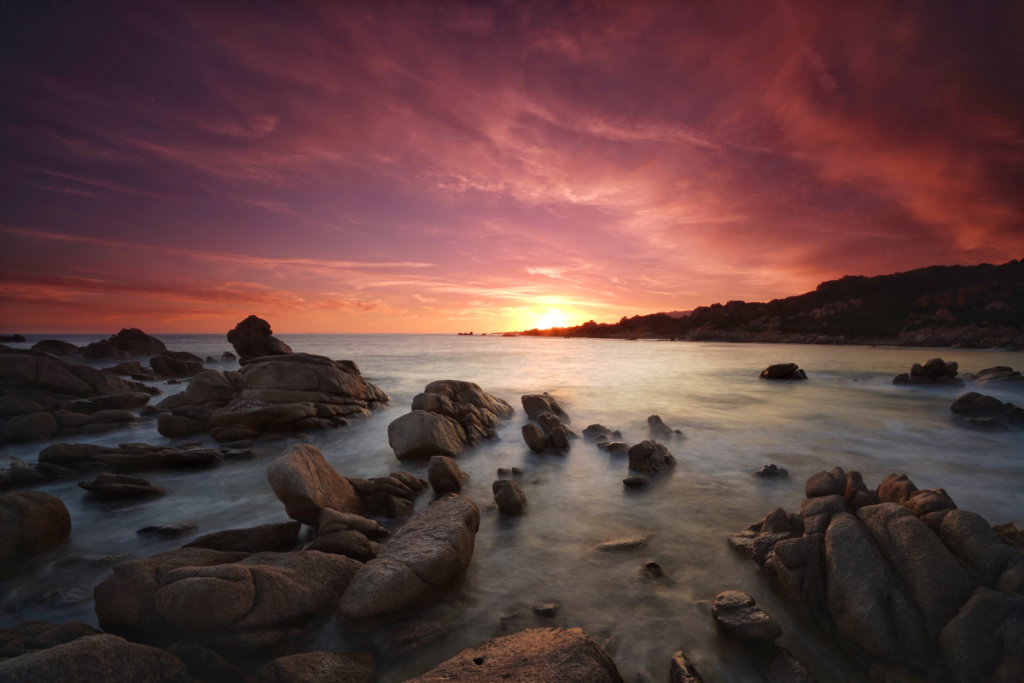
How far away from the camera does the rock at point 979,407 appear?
1641 centimetres

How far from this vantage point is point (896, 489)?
5.92 metres

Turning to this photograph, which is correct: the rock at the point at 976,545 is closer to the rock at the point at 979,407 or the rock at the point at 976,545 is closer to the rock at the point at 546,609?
the rock at the point at 546,609

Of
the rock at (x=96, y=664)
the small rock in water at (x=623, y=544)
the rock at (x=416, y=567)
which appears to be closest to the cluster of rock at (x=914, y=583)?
the small rock in water at (x=623, y=544)

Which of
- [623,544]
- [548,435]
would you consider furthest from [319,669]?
[548,435]

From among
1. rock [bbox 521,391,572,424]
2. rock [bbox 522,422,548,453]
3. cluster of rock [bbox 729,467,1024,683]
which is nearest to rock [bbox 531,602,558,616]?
cluster of rock [bbox 729,467,1024,683]

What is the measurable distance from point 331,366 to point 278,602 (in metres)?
14.4

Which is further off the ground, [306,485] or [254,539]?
[306,485]

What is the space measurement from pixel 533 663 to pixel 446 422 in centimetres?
897

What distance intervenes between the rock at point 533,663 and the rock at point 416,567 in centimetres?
135

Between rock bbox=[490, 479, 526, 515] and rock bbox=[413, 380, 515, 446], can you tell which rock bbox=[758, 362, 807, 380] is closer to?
rock bbox=[413, 380, 515, 446]

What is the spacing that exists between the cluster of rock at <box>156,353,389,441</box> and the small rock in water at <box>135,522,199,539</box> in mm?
6321

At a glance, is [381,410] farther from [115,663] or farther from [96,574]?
[115,663]

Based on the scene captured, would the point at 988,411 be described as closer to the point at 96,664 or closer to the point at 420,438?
the point at 420,438

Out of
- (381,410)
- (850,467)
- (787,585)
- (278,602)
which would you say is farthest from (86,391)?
(850,467)
